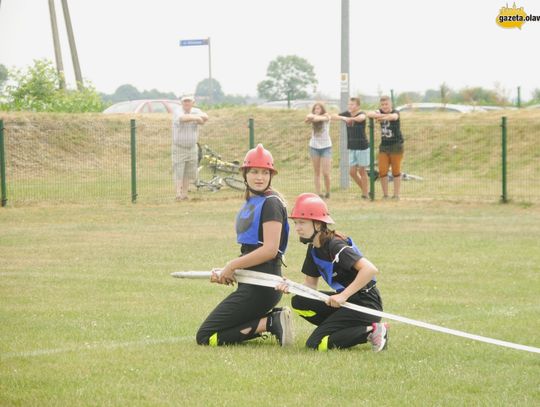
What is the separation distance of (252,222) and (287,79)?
58.3 meters

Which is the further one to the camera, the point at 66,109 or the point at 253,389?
the point at 66,109

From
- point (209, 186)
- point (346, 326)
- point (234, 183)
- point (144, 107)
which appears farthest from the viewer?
point (144, 107)

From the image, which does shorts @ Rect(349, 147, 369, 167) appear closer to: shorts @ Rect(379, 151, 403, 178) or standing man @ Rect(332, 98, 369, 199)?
standing man @ Rect(332, 98, 369, 199)

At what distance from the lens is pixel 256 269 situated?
783 cm

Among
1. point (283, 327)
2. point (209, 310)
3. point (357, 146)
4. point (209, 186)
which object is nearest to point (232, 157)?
point (209, 186)

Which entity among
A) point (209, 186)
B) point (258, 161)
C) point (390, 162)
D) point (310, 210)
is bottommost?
point (209, 186)

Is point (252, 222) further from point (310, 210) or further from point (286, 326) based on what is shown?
point (286, 326)

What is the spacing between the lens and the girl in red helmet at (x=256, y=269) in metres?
7.75

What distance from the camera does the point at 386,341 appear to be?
299 inches

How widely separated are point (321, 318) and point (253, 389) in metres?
1.74

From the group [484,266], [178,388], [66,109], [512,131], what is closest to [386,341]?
[178,388]

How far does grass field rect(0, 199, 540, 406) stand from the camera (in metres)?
6.30

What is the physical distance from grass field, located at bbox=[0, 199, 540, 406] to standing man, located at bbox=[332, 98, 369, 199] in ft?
11.2

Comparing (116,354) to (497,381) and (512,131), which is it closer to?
(497,381)
